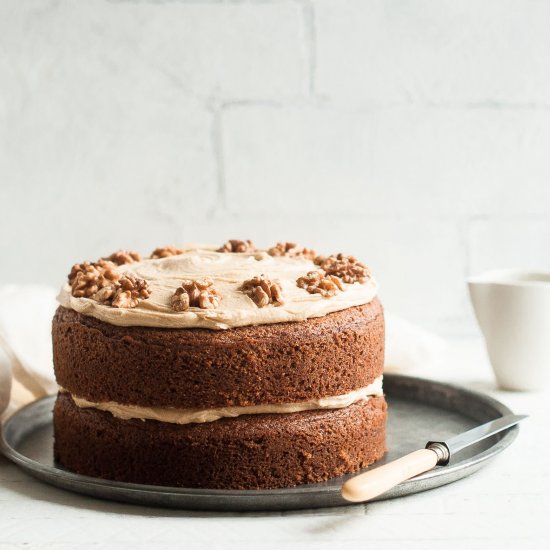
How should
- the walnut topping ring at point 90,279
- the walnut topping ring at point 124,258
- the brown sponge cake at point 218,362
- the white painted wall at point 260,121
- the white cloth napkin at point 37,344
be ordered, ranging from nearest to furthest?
the brown sponge cake at point 218,362 < the walnut topping ring at point 90,279 < the walnut topping ring at point 124,258 < the white cloth napkin at point 37,344 < the white painted wall at point 260,121

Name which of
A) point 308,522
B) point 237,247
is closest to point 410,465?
point 308,522

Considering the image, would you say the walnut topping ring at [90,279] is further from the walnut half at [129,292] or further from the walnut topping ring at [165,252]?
the walnut topping ring at [165,252]

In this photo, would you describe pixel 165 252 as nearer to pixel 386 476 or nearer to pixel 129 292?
pixel 129 292

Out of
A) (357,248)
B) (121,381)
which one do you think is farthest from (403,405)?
(357,248)

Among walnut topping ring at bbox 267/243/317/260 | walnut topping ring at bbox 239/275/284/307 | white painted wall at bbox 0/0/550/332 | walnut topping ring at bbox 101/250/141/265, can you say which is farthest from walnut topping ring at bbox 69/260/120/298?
white painted wall at bbox 0/0/550/332

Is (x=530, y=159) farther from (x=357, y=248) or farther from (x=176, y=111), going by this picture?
(x=176, y=111)

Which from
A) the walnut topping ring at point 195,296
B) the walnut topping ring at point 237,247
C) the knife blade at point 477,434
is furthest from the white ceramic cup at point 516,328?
the walnut topping ring at point 195,296
